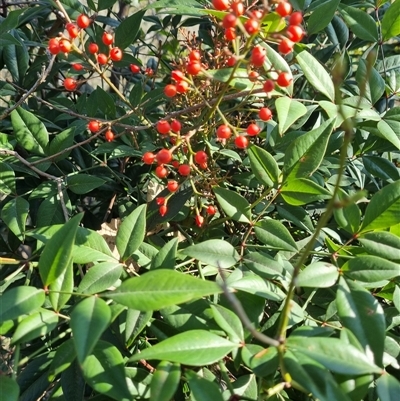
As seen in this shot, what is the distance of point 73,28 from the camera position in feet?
2.16

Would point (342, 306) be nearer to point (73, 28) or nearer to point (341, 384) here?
point (341, 384)

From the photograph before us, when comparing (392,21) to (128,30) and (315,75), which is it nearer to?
(315,75)

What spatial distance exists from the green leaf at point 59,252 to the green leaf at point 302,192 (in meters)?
0.25

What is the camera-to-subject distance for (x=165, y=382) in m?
0.48

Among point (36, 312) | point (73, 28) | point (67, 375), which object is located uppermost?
point (73, 28)

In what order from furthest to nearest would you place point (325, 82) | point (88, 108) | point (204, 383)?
point (88, 108), point (325, 82), point (204, 383)

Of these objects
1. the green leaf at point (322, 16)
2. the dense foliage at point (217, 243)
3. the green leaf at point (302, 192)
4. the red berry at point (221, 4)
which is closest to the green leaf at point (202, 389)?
the dense foliage at point (217, 243)

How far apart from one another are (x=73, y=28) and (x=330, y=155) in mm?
402

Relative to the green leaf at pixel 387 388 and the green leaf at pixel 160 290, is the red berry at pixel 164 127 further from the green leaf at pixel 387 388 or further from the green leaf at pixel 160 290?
the green leaf at pixel 387 388

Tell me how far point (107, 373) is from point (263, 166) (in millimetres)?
295

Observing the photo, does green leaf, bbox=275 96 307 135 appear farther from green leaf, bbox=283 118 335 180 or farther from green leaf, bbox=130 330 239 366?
green leaf, bbox=130 330 239 366

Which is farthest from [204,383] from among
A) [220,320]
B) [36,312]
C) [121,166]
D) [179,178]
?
[121,166]

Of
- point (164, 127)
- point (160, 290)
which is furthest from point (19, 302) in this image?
point (164, 127)

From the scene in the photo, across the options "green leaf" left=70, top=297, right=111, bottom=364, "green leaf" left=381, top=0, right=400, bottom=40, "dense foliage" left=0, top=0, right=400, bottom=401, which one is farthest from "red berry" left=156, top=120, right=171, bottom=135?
"green leaf" left=381, top=0, right=400, bottom=40
